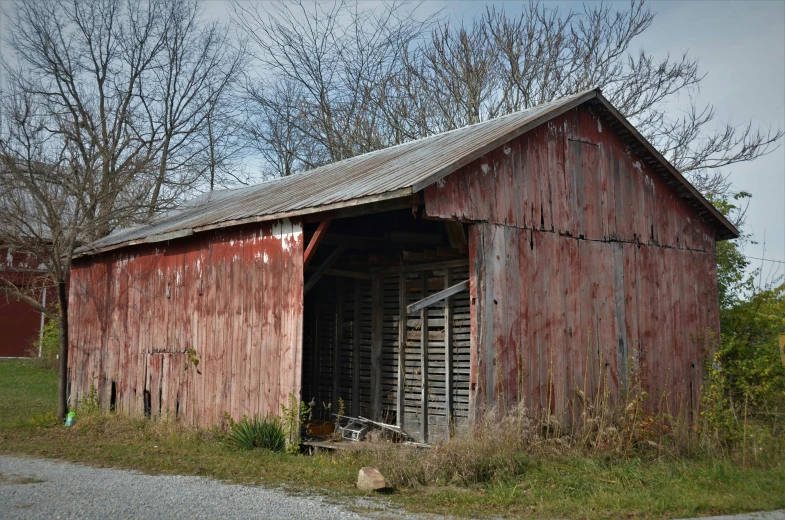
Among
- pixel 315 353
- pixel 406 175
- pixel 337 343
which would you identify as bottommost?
pixel 315 353

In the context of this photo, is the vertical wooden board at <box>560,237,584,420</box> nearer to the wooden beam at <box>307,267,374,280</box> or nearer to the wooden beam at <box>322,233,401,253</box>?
the wooden beam at <box>322,233,401,253</box>

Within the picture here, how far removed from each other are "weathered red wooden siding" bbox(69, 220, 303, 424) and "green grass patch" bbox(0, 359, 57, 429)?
1.19 m

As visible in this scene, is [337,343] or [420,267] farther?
[337,343]

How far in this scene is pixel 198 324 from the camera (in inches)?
530

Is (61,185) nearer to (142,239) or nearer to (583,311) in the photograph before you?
(142,239)

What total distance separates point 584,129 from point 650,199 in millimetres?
1822

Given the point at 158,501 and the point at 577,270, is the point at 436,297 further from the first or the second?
the point at 158,501

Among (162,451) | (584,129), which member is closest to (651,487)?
(584,129)

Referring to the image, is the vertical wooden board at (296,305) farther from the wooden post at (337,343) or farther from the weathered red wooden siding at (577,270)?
the wooden post at (337,343)

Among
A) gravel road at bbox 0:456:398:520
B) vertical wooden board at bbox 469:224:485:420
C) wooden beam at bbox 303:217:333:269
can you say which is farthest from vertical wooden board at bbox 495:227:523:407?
gravel road at bbox 0:456:398:520

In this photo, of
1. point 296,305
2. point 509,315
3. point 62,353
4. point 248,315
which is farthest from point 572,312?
point 62,353

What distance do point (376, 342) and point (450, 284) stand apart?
6.77 ft

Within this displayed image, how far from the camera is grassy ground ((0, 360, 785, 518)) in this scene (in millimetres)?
7402

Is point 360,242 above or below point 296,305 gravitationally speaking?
above
